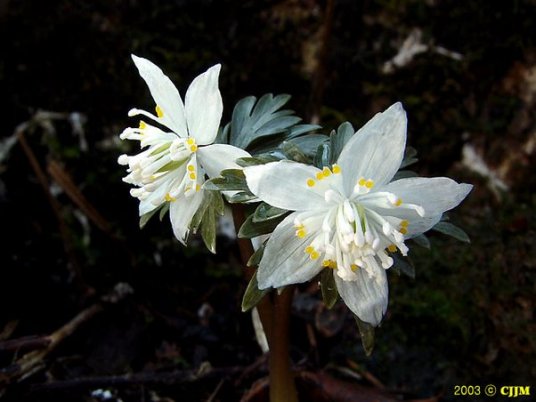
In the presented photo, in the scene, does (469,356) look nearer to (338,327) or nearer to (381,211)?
(338,327)

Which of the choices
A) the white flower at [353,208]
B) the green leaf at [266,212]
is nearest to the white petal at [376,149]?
the white flower at [353,208]

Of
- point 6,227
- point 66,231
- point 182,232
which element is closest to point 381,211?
point 182,232

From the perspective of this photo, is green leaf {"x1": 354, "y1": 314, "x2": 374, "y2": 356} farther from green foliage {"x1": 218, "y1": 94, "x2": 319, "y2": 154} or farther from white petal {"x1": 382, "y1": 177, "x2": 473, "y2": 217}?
green foliage {"x1": 218, "y1": 94, "x2": 319, "y2": 154}

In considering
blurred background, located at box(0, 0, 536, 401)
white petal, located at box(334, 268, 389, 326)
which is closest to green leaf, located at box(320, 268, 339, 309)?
white petal, located at box(334, 268, 389, 326)

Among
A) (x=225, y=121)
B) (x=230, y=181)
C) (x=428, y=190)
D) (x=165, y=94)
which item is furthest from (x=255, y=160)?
(x=225, y=121)

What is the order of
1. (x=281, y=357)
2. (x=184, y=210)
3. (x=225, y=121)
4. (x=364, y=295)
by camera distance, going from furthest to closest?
(x=225, y=121) < (x=281, y=357) < (x=184, y=210) < (x=364, y=295)

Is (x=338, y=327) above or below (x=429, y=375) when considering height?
above

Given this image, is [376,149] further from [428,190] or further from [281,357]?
[281,357]
